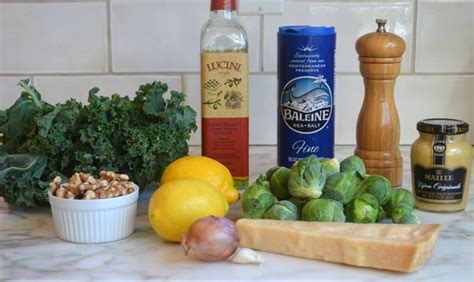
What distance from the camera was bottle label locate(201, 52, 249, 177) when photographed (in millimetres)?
1092

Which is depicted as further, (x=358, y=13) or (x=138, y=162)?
(x=358, y=13)

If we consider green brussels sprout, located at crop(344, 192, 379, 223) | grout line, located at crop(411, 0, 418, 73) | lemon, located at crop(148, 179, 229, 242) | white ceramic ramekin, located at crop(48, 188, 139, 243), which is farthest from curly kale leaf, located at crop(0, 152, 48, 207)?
grout line, located at crop(411, 0, 418, 73)

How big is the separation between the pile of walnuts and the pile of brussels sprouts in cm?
16

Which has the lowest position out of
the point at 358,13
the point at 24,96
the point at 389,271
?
the point at 389,271

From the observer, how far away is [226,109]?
111 centimetres

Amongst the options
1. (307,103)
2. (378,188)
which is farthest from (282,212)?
(307,103)

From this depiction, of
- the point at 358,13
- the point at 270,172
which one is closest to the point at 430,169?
the point at 270,172

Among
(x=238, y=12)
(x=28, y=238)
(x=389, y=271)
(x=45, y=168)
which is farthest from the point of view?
(x=238, y=12)

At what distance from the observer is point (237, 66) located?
1093 mm

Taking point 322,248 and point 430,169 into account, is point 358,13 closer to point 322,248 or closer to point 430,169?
point 430,169

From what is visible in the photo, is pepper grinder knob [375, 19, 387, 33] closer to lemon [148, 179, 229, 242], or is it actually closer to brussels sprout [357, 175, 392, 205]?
brussels sprout [357, 175, 392, 205]

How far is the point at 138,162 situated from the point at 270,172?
0.65ft

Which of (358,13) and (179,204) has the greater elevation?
(358,13)

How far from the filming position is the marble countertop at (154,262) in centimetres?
77
